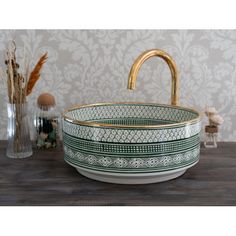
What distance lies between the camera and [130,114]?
3.99 feet

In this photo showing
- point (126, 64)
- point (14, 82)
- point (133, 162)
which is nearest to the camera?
point (133, 162)

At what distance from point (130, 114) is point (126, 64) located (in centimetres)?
18

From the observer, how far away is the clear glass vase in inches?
45.0

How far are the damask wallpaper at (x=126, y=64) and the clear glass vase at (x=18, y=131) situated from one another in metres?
0.20

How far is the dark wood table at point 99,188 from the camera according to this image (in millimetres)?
841

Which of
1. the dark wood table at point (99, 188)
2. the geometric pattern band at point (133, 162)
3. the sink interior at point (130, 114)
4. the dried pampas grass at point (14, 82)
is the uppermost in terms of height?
the dried pampas grass at point (14, 82)

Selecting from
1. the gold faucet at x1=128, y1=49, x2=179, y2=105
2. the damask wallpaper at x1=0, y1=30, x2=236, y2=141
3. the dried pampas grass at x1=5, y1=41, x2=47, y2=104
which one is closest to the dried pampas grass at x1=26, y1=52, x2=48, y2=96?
the dried pampas grass at x1=5, y1=41, x2=47, y2=104

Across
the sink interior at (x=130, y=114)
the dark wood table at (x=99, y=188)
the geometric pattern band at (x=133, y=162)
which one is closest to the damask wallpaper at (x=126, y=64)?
the sink interior at (x=130, y=114)

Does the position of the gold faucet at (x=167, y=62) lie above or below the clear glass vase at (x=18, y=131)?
above

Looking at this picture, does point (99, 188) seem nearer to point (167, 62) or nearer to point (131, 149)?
point (131, 149)

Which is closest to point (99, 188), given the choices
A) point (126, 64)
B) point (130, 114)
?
point (130, 114)

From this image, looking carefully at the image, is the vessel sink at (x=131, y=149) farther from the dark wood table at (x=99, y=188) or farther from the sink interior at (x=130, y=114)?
the sink interior at (x=130, y=114)
